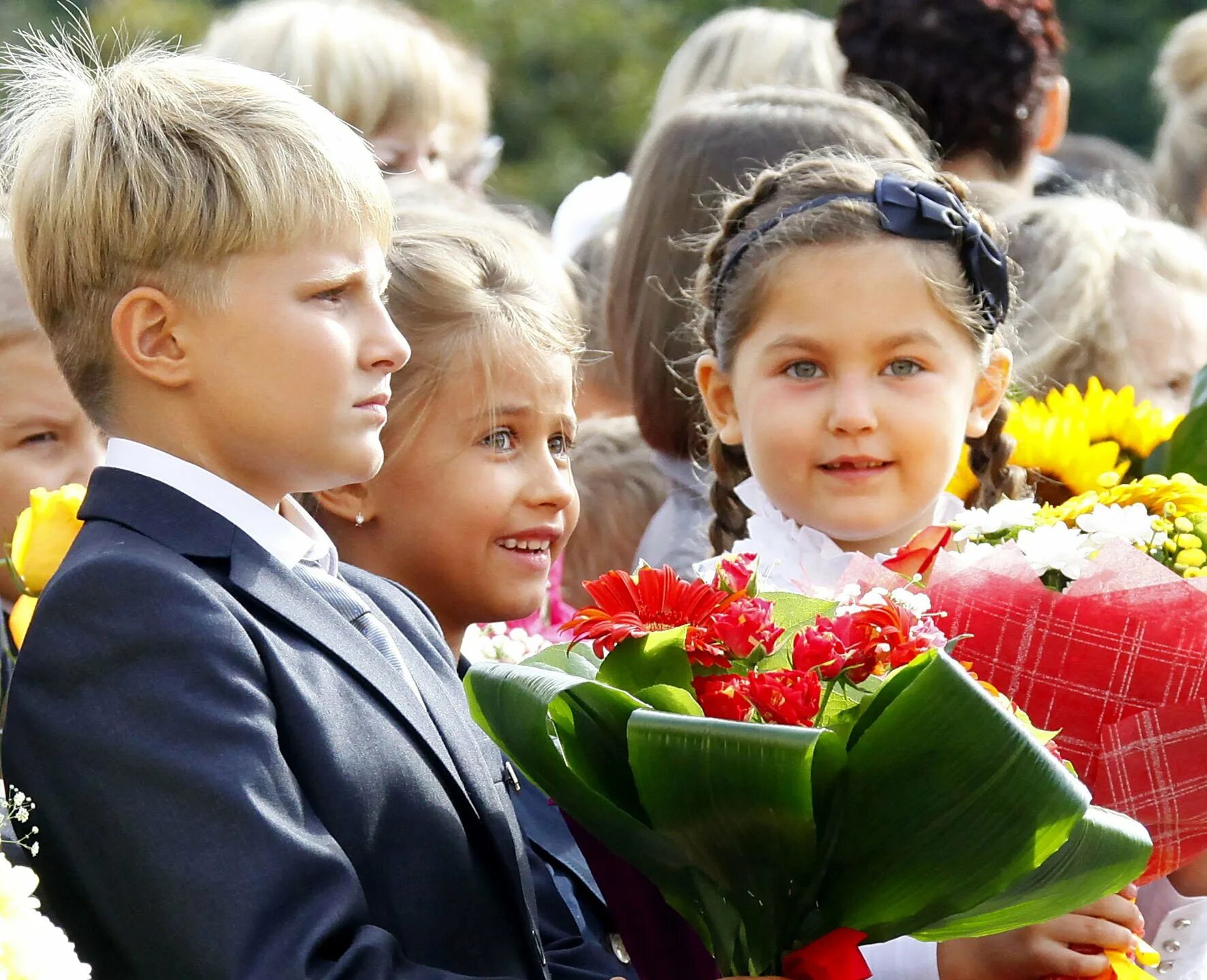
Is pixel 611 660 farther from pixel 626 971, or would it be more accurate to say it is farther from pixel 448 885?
pixel 626 971

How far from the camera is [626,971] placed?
2.34m

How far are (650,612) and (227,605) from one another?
47cm

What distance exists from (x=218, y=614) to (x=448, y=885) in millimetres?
424

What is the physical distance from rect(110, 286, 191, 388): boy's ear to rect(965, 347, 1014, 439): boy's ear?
1.51 metres

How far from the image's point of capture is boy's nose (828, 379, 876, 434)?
2.89m

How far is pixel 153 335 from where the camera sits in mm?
2154

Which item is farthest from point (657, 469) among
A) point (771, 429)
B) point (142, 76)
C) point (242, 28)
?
point (142, 76)

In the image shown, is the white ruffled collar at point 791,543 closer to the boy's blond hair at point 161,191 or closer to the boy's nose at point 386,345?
the boy's nose at point 386,345

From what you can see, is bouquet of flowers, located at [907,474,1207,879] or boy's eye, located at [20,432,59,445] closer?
bouquet of flowers, located at [907,474,1207,879]

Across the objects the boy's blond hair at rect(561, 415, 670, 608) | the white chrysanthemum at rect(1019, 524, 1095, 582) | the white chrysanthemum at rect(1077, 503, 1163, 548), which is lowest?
the boy's blond hair at rect(561, 415, 670, 608)

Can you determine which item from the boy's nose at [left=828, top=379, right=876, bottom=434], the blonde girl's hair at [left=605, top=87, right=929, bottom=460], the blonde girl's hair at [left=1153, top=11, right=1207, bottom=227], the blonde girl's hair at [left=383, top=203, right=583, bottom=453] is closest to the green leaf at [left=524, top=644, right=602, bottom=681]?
the blonde girl's hair at [left=383, top=203, right=583, bottom=453]

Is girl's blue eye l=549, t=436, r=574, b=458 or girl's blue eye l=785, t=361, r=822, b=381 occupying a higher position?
girl's blue eye l=785, t=361, r=822, b=381

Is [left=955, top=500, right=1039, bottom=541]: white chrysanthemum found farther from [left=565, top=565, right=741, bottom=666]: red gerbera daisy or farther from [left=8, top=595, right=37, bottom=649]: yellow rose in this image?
[left=8, top=595, right=37, bottom=649]: yellow rose

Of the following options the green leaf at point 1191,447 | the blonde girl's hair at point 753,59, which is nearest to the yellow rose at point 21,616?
the green leaf at point 1191,447
